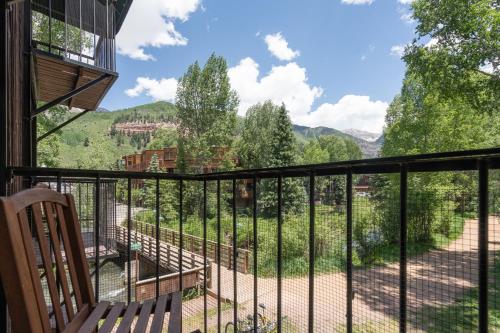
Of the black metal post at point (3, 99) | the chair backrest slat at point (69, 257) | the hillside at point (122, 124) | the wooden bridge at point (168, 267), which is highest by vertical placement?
the hillside at point (122, 124)

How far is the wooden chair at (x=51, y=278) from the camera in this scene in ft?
2.08

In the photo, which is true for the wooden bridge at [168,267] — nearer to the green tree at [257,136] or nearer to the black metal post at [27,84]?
the black metal post at [27,84]

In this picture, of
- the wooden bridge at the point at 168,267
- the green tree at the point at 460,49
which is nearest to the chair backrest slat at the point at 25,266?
the wooden bridge at the point at 168,267

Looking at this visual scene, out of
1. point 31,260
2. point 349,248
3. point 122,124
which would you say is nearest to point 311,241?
point 349,248

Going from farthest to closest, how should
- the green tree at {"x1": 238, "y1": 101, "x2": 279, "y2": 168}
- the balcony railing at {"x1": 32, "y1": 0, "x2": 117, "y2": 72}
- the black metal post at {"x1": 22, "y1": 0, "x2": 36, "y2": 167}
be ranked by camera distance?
the green tree at {"x1": 238, "y1": 101, "x2": 279, "y2": 168}, the balcony railing at {"x1": 32, "y1": 0, "x2": 117, "y2": 72}, the black metal post at {"x1": 22, "y1": 0, "x2": 36, "y2": 167}

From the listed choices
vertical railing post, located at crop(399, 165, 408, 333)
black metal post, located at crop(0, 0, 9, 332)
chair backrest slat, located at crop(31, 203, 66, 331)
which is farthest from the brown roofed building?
vertical railing post, located at crop(399, 165, 408, 333)

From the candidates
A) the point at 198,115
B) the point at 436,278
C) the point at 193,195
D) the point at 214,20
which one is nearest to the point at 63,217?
the point at 436,278

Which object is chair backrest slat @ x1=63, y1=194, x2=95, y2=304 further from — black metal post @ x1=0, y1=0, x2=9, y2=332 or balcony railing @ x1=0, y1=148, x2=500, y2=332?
black metal post @ x1=0, y1=0, x2=9, y2=332

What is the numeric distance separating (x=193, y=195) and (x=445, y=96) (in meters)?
7.71

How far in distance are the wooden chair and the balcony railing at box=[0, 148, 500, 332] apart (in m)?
0.35

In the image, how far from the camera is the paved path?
1.13m

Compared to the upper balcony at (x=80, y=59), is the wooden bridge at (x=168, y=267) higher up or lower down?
lower down

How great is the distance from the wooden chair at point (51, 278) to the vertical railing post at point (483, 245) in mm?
946

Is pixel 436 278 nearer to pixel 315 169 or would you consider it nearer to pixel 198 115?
pixel 315 169
